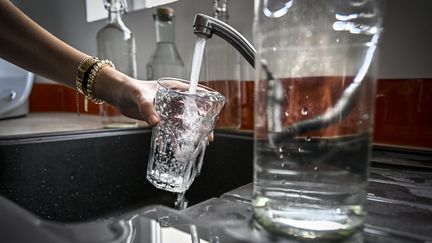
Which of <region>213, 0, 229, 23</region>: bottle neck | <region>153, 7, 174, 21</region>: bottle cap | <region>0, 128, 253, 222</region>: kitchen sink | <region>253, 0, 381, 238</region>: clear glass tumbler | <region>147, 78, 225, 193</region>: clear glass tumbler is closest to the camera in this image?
<region>253, 0, 381, 238</region>: clear glass tumbler

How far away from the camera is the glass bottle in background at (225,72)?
35.9 inches

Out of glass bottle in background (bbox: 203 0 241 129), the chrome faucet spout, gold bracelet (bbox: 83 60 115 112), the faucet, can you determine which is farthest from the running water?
glass bottle in background (bbox: 203 0 241 129)

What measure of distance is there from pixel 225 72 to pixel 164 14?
27 cm

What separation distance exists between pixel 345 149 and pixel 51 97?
69.0 inches

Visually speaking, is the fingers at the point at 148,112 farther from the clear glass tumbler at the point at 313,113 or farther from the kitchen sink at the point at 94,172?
the kitchen sink at the point at 94,172

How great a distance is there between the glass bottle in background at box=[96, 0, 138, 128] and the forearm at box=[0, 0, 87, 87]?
1.13 ft

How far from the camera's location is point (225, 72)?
3.12 ft

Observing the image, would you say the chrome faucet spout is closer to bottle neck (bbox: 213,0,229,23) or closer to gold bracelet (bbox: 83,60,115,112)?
gold bracelet (bbox: 83,60,115,112)

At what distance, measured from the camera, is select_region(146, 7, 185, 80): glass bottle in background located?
1.05m

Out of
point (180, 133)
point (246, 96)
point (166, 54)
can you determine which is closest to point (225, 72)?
point (246, 96)

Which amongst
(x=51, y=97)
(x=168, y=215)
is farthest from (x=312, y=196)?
(x=51, y=97)

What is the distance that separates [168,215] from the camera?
1.22 feet

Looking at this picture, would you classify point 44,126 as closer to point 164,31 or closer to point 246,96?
point 164,31

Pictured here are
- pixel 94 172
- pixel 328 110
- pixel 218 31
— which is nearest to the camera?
pixel 328 110
